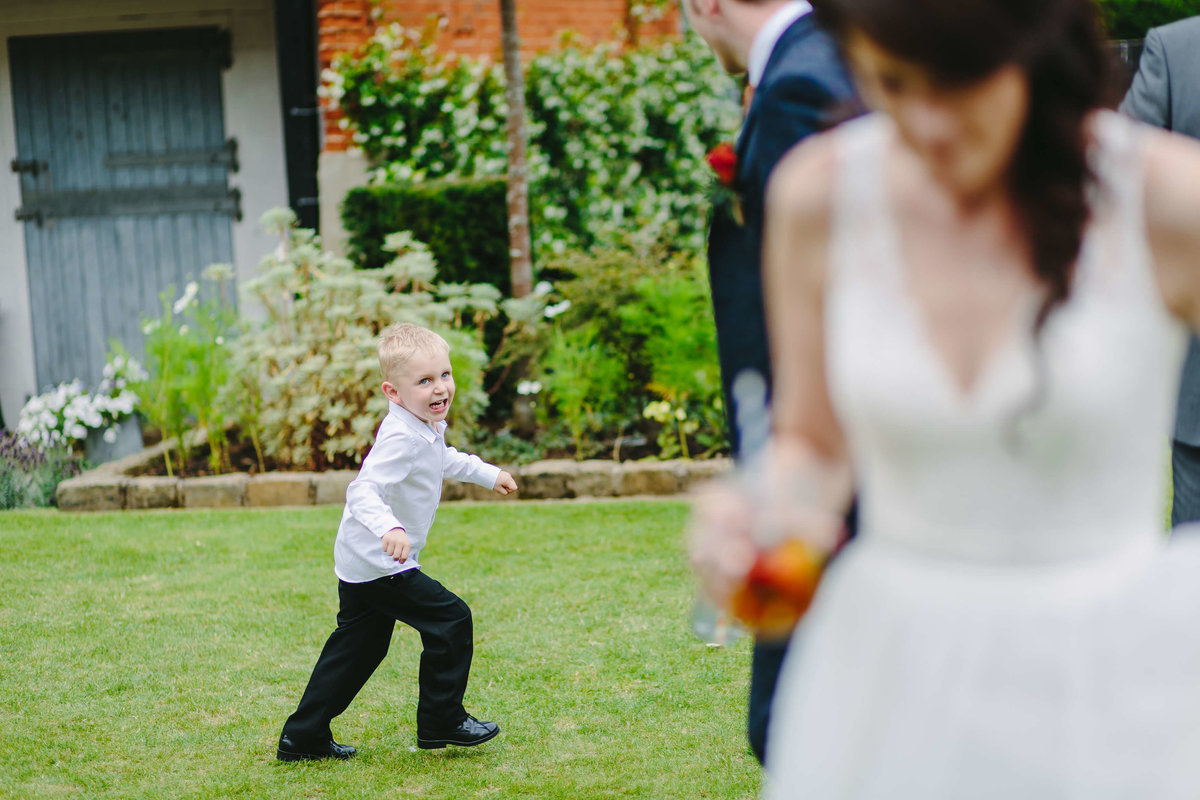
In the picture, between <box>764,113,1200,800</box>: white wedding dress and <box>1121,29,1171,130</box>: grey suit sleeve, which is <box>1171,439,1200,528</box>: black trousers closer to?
<box>1121,29,1171,130</box>: grey suit sleeve

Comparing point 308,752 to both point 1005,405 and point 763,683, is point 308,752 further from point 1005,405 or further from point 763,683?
point 1005,405

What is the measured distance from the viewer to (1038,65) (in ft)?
4.53

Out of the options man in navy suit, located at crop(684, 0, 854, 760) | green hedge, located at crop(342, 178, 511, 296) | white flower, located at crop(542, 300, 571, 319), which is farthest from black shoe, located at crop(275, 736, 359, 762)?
green hedge, located at crop(342, 178, 511, 296)

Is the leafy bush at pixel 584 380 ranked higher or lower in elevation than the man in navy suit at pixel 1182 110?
lower

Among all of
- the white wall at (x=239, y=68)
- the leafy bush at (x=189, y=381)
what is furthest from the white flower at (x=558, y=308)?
the white wall at (x=239, y=68)

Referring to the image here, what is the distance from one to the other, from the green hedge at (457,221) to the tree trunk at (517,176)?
16cm

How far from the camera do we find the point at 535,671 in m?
4.41

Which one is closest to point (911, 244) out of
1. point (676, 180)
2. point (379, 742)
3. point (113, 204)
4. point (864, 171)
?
point (864, 171)

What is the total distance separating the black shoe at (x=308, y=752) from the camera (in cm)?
377

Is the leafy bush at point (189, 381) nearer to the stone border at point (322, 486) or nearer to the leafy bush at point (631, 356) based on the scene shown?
the stone border at point (322, 486)

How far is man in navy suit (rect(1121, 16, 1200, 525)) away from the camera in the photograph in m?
3.15

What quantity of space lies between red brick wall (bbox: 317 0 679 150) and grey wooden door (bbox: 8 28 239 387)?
2.90 feet

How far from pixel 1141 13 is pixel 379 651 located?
723 centimetres

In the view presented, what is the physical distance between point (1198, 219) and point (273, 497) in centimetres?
605
